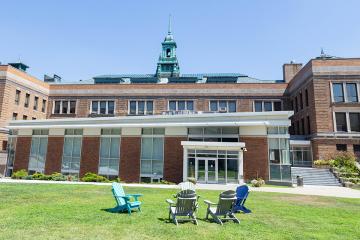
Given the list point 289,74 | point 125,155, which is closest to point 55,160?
point 125,155

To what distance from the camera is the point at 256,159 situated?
83.1 feet

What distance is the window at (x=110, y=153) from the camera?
91.8 feet

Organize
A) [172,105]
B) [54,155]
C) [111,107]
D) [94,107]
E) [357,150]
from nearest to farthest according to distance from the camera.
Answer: [54,155] < [357,150] < [172,105] < [111,107] < [94,107]

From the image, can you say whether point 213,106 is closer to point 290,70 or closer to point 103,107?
point 290,70

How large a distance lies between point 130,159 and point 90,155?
4333 millimetres

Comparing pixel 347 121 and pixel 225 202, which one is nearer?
pixel 225 202

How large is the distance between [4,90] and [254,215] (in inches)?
1498

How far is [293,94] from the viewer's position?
134 feet

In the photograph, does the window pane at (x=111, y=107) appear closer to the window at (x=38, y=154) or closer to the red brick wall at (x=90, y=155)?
the window at (x=38, y=154)

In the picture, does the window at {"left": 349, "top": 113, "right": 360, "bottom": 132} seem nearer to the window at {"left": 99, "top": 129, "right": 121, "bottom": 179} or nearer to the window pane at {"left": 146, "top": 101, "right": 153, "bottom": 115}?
the window at {"left": 99, "top": 129, "right": 121, "bottom": 179}

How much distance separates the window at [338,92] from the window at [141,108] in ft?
81.2

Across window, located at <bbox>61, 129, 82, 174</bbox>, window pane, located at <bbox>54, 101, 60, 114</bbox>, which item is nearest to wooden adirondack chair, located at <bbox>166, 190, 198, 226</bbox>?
window, located at <bbox>61, 129, 82, 174</bbox>

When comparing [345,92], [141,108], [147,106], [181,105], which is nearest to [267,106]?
[345,92]

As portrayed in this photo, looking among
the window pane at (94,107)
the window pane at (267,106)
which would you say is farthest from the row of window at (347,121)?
the window pane at (94,107)
